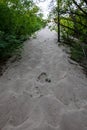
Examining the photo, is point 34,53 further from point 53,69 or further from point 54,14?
point 54,14

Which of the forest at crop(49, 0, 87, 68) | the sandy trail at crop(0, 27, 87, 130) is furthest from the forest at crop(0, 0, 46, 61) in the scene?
the forest at crop(49, 0, 87, 68)

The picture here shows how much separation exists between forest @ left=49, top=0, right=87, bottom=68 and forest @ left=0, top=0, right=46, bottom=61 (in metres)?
1.38

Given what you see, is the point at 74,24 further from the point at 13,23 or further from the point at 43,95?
the point at 43,95

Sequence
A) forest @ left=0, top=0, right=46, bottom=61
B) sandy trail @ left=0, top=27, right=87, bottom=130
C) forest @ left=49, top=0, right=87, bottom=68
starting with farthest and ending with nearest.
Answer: forest @ left=49, top=0, right=87, bottom=68 < forest @ left=0, top=0, right=46, bottom=61 < sandy trail @ left=0, top=27, right=87, bottom=130

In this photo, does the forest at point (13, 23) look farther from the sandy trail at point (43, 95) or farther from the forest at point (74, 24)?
the forest at point (74, 24)

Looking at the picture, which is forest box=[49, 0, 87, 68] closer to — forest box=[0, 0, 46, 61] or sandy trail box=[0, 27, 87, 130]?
sandy trail box=[0, 27, 87, 130]

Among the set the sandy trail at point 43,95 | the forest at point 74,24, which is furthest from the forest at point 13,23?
the forest at point 74,24

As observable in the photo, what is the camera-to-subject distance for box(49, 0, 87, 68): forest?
8.09 m

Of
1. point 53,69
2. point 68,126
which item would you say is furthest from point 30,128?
point 53,69

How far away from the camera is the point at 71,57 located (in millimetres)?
8188

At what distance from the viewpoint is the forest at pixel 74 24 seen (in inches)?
318

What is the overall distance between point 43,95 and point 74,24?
14.6 ft

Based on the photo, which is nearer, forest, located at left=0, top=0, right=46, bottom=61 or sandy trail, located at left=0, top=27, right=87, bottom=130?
sandy trail, located at left=0, top=27, right=87, bottom=130

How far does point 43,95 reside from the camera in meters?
5.40
